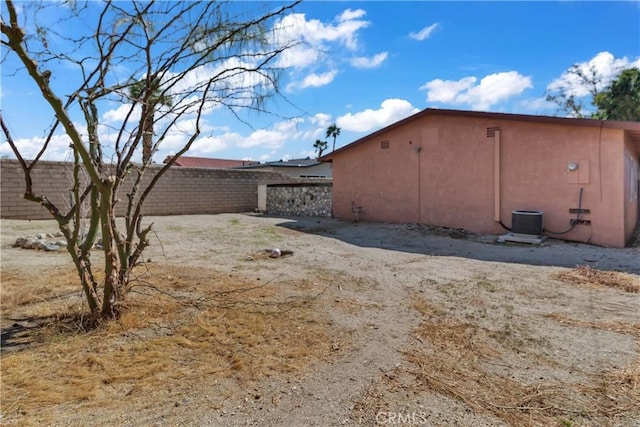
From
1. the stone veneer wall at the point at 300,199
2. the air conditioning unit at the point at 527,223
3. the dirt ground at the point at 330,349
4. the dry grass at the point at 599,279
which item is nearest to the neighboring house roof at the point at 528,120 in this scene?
the air conditioning unit at the point at 527,223

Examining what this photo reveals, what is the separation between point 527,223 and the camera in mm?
9414

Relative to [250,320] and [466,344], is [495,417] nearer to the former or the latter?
[466,344]

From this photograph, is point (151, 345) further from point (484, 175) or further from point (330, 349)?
point (484, 175)

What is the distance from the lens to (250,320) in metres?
3.78

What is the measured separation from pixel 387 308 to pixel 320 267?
7.68ft

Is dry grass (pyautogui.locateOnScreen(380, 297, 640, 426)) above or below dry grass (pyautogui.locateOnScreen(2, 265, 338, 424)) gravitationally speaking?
below

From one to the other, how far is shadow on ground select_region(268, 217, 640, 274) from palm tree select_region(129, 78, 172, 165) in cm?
646

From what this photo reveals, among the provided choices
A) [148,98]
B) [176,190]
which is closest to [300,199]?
[176,190]

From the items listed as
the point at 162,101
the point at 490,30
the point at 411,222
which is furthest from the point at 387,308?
the point at 411,222

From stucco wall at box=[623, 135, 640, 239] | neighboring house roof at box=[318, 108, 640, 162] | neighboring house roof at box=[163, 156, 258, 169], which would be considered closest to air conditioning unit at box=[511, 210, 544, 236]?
stucco wall at box=[623, 135, 640, 239]

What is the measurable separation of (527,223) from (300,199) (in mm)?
10257

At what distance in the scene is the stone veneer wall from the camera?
1644cm

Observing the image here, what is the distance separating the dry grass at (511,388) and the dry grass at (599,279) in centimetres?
309

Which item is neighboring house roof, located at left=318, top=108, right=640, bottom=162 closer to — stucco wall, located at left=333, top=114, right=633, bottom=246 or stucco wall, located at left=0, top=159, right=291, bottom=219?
stucco wall, located at left=333, top=114, right=633, bottom=246
